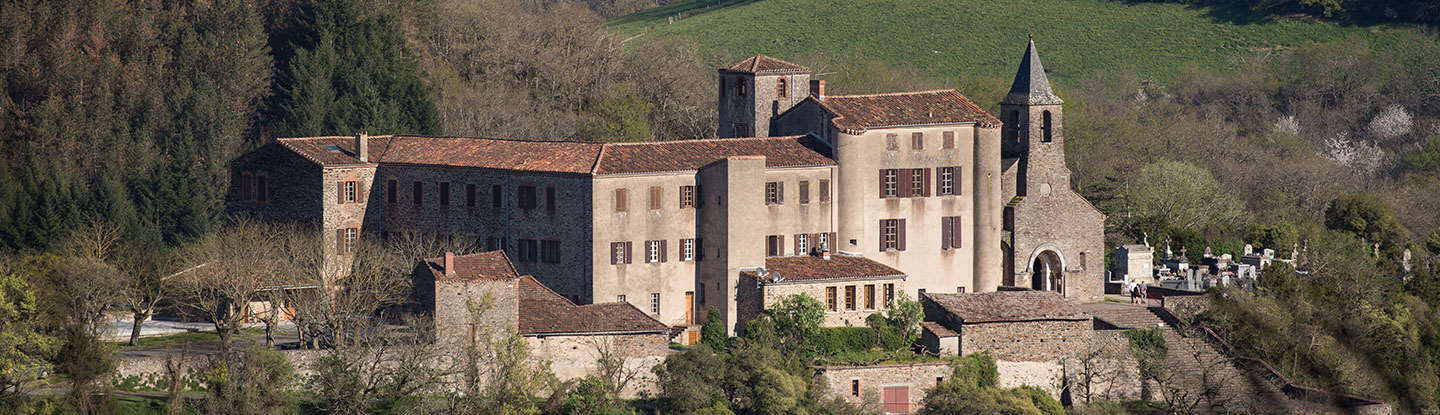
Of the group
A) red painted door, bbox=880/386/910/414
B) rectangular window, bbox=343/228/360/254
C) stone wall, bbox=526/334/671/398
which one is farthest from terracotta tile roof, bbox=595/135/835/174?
rectangular window, bbox=343/228/360/254

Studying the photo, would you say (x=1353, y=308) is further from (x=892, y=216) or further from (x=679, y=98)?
(x=679, y=98)

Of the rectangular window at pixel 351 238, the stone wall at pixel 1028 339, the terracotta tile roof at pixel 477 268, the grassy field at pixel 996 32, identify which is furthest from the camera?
the grassy field at pixel 996 32

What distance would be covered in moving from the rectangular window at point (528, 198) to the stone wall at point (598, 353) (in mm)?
7512

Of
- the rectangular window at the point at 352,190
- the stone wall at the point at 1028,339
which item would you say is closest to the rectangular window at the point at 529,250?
the rectangular window at the point at 352,190

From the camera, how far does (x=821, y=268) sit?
224ft

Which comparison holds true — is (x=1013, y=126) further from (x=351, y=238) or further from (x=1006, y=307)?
(x=351, y=238)

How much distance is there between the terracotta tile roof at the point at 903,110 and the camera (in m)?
Answer: 71.7

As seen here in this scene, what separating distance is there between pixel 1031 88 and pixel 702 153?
44.7 ft

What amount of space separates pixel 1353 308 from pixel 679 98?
34597 millimetres

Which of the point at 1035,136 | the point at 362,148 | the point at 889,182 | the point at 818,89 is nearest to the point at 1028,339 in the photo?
the point at 889,182

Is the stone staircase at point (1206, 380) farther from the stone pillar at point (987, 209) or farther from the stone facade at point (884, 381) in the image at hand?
the stone facade at point (884, 381)

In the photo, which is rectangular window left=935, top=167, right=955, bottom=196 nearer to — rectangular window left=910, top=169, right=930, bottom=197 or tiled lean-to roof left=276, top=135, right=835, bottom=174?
rectangular window left=910, top=169, right=930, bottom=197

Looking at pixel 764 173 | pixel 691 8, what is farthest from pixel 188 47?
pixel 691 8

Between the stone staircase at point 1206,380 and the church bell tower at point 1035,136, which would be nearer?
the stone staircase at point 1206,380
